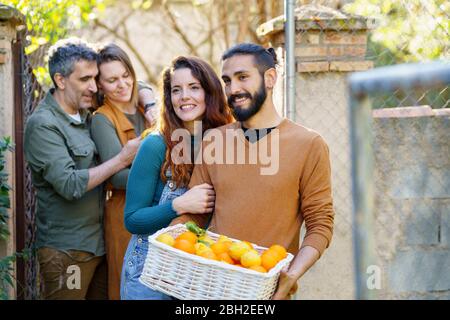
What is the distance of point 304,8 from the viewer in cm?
461

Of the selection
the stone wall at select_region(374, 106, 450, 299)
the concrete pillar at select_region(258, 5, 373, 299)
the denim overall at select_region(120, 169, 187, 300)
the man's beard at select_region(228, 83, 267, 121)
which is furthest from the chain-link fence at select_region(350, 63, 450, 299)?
the denim overall at select_region(120, 169, 187, 300)

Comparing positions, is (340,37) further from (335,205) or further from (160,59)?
(160,59)

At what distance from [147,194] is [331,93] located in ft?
5.74

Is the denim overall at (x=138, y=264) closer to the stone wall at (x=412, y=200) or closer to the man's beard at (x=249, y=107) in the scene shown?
the man's beard at (x=249, y=107)

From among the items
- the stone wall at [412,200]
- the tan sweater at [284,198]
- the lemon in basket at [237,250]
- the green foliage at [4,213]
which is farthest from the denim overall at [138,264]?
the stone wall at [412,200]

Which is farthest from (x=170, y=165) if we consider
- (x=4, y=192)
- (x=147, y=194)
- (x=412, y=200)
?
(x=412, y=200)

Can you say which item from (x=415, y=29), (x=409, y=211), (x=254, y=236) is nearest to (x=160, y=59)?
(x=415, y=29)

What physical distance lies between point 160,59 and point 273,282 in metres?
10.4

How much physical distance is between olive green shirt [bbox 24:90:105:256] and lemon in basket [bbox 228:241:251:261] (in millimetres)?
1528

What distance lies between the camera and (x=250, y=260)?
265cm

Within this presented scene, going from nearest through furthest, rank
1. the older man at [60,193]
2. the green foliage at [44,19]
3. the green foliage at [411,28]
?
the older man at [60,193] < the green foliage at [411,28] < the green foliage at [44,19]

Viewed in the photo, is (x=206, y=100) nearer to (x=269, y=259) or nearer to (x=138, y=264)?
(x=138, y=264)

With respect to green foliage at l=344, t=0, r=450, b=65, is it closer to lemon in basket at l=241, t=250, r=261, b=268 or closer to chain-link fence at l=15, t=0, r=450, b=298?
chain-link fence at l=15, t=0, r=450, b=298

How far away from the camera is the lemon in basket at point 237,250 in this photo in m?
2.69
